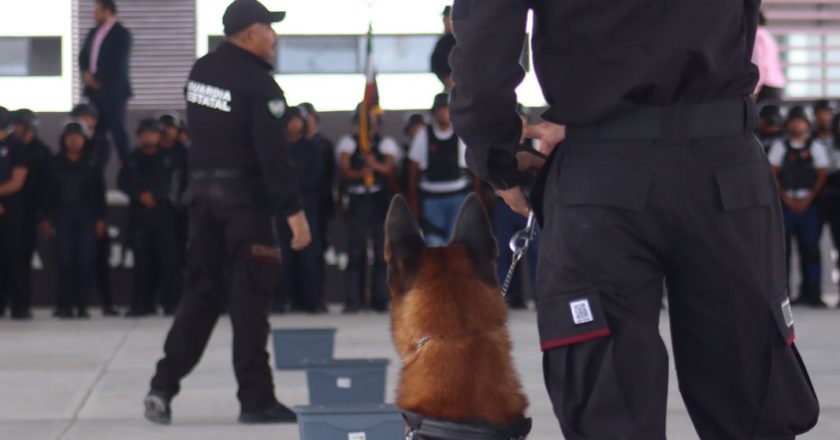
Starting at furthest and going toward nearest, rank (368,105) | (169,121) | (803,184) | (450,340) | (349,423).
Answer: (169,121)
(368,105)
(803,184)
(349,423)
(450,340)

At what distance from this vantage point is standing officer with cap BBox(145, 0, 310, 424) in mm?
6953

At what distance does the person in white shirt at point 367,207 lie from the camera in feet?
45.4

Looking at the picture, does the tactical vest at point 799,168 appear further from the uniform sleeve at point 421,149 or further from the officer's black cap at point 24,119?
the officer's black cap at point 24,119

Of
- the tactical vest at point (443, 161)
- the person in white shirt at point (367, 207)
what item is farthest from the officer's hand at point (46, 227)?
the tactical vest at point (443, 161)

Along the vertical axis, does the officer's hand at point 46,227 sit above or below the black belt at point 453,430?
below

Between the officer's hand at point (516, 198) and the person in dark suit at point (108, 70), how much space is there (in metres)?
11.9

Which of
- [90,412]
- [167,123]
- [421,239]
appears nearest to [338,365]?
[90,412]

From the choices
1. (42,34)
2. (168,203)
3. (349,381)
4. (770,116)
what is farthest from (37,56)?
(349,381)

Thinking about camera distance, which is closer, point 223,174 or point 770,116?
point 223,174

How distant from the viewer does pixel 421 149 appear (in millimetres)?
13578

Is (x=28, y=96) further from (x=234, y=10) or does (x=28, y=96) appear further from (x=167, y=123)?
(x=234, y=10)

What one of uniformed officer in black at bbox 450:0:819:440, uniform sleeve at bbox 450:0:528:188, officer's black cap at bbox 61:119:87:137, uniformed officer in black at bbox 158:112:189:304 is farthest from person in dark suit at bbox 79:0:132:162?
uniformed officer in black at bbox 450:0:819:440

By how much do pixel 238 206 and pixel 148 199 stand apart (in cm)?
707

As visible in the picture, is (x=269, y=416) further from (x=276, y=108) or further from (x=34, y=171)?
(x=34, y=171)
